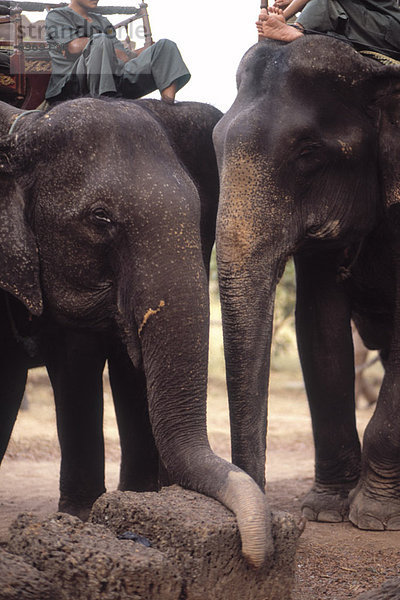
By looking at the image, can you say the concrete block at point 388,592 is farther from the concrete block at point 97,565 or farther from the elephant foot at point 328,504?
the elephant foot at point 328,504

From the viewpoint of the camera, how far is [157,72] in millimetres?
4125

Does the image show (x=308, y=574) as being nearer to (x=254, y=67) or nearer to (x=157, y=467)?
(x=157, y=467)

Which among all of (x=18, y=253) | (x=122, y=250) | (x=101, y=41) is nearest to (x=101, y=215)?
(x=122, y=250)

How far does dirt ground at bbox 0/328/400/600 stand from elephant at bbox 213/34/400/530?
0.33 metres

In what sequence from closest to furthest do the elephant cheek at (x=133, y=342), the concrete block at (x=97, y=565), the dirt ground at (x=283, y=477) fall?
the concrete block at (x=97, y=565) < the elephant cheek at (x=133, y=342) < the dirt ground at (x=283, y=477)

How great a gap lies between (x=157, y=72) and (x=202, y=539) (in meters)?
2.01

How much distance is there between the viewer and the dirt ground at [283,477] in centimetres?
362

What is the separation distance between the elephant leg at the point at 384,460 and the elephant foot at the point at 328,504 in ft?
0.56

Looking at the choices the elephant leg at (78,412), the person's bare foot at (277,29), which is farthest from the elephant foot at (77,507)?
the person's bare foot at (277,29)

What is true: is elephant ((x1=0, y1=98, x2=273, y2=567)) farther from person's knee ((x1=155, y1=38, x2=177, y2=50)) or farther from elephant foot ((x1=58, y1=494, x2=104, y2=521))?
elephant foot ((x1=58, y1=494, x2=104, y2=521))

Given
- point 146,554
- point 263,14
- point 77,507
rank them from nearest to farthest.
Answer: point 146,554
point 77,507
point 263,14

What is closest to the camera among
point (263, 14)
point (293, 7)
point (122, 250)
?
point (122, 250)

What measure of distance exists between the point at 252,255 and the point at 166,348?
77 centimetres

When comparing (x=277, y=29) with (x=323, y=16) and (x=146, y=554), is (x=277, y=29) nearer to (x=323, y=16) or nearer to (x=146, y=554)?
(x=323, y=16)
